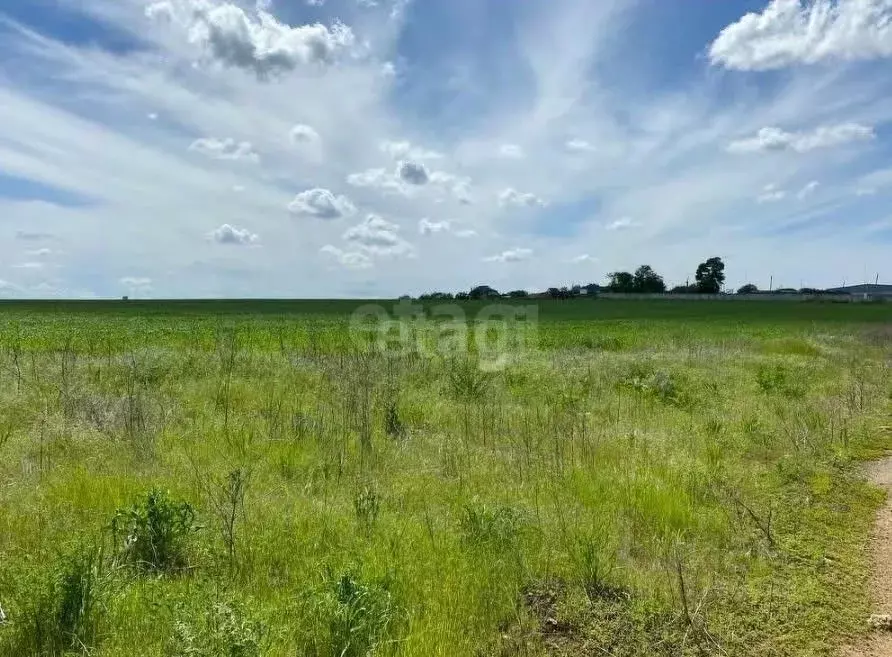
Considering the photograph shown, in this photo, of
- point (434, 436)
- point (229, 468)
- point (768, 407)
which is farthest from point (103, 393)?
point (768, 407)

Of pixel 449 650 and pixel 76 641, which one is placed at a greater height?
pixel 76 641

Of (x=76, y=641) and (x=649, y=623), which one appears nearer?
(x=76, y=641)

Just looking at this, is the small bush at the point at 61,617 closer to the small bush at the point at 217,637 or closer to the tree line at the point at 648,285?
the small bush at the point at 217,637

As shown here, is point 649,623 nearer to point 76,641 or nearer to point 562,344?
point 76,641

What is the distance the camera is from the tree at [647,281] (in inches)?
5497

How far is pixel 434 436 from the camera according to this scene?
823cm

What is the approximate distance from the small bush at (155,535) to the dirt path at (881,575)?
4.61 meters

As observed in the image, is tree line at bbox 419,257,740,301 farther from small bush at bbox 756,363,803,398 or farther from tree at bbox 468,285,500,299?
small bush at bbox 756,363,803,398

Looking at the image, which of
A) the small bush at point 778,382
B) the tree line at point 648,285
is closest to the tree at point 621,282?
the tree line at point 648,285

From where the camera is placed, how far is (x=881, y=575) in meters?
4.54

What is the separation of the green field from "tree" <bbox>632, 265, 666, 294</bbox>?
135445 millimetres

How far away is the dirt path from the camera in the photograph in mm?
3635

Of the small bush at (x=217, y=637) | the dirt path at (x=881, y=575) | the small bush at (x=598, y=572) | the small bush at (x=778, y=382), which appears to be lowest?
the dirt path at (x=881, y=575)

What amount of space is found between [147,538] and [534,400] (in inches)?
297
